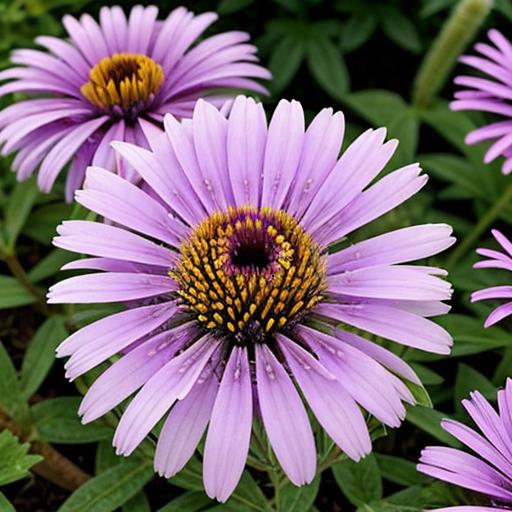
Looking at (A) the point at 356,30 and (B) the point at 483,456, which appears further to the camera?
(A) the point at 356,30

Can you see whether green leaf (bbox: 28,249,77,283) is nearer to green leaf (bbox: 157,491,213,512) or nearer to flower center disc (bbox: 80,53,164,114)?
flower center disc (bbox: 80,53,164,114)

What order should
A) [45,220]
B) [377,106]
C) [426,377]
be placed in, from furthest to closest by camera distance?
[377,106] → [45,220] → [426,377]

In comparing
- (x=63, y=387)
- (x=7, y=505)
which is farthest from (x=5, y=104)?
(x=7, y=505)

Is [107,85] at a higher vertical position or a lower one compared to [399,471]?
higher

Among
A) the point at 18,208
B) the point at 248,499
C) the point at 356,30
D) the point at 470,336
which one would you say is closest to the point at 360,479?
the point at 248,499

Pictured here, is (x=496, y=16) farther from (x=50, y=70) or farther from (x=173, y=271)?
(x=173, y=271)

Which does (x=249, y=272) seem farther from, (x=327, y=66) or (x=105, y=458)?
(x=327, y=66)
